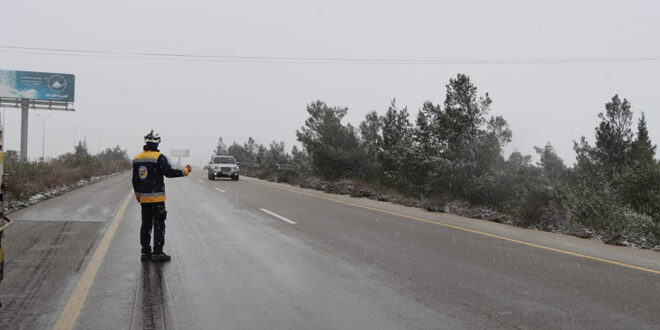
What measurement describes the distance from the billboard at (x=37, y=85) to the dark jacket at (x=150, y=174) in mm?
48394

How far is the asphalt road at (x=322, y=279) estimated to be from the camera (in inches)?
156

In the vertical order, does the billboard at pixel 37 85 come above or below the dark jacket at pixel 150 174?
above

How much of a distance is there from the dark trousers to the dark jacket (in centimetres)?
12

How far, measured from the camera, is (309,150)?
26.2 meters

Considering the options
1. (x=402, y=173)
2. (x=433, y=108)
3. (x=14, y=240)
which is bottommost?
(x=14, y=240)

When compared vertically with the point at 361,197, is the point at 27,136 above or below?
above

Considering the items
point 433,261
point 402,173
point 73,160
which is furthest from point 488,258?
point 73,160

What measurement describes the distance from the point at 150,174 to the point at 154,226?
712 mm

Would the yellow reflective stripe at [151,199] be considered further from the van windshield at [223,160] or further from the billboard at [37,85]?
the billboard at [37,85]

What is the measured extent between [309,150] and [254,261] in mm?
20096

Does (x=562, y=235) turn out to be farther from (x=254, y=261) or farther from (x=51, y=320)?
(x=51, y=320)

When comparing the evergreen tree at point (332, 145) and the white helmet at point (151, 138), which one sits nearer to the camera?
the white helmet at point (151, 138)

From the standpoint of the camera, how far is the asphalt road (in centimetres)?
397

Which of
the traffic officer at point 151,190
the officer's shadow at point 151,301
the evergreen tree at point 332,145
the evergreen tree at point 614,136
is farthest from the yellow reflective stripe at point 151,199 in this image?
the evergreen tree at point 614,136
